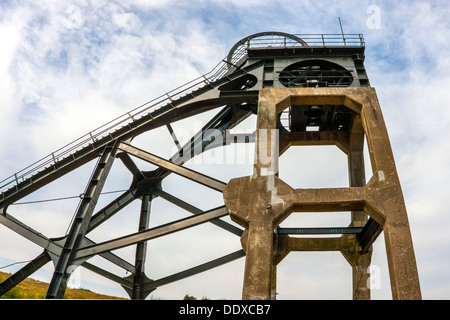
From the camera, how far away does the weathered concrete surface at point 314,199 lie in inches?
397

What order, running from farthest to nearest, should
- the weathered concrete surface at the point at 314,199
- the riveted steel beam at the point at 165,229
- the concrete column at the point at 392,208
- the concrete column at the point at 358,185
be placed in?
the concrete column at the point at 358,185 → the riveted steel beam at the point at 165,229 → the weathered concrete surface at the point at 314,199 → the concrete column at the point at 392,208

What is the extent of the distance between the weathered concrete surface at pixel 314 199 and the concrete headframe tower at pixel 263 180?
0.10ft

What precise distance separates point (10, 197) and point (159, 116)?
6.55 meters

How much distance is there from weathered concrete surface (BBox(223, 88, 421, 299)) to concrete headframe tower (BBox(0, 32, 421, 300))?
0.10 feet

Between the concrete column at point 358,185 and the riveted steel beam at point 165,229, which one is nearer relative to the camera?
the riveted steel beam at point 165,229

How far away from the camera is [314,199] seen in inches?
455

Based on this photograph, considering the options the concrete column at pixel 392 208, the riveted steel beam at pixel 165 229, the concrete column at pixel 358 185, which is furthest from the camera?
the concrete column at pixel 358 185

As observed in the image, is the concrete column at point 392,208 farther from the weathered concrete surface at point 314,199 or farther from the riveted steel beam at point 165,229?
the riveted steel beam at point 165,229

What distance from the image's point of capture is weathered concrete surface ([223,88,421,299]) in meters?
10.1

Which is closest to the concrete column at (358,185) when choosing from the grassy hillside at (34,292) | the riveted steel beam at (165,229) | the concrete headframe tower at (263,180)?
the concrete headframe tower at (263,180)
